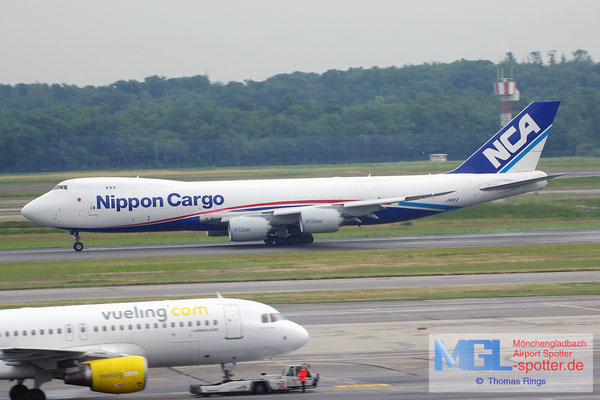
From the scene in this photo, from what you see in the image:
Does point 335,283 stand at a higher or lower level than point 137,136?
lower

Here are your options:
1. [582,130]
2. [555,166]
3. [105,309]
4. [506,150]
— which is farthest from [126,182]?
A: [582,130]

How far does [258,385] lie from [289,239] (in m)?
35.9

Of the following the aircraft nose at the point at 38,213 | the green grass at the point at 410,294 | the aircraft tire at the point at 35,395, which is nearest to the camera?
the aircraft tire at the point at 35,395

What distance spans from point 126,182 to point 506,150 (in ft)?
88.0

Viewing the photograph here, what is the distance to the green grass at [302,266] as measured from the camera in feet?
149

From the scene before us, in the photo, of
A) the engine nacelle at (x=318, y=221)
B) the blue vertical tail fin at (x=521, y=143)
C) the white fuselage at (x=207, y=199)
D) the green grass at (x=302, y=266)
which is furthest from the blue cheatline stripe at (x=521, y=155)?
the engine nacelle at (x=318, y=221)

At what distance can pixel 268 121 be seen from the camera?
160750 mm

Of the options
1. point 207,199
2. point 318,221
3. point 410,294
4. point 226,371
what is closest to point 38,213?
point 207,199

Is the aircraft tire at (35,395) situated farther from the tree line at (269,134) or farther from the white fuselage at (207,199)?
the tree line at (269,134)

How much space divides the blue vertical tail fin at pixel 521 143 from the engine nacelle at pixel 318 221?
11.8 metres

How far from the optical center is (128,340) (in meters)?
24.0

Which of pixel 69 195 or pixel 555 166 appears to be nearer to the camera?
pixel 69 195

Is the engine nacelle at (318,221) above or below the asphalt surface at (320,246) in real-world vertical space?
above

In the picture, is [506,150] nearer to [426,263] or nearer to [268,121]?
[426,263]
